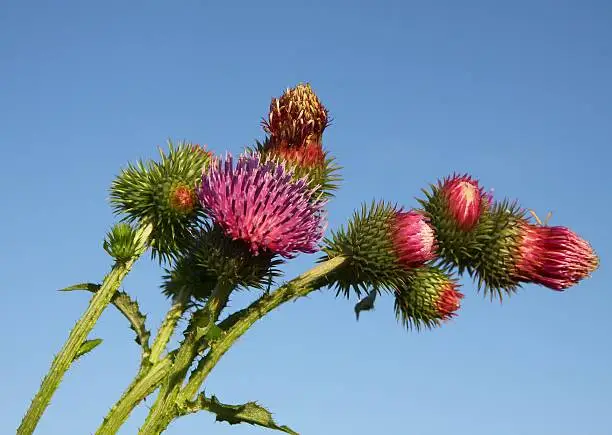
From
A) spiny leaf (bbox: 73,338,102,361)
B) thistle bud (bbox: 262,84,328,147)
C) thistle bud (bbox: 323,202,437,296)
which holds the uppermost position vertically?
thistle bud (bbox: 262,84,328,147)

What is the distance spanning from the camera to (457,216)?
27.6 ft

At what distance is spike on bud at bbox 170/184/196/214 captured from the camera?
8.42m

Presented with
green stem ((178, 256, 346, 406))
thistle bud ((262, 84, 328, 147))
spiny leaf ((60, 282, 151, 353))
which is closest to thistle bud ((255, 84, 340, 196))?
thistle bud ((262, 84, 328, 147))

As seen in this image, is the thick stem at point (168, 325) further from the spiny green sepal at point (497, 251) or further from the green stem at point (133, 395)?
the spiny green sepal at point (497, 251)

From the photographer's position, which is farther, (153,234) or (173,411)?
(153,234)

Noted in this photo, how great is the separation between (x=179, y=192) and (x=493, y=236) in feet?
11.8

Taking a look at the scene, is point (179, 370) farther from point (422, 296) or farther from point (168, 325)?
point (422, 296)

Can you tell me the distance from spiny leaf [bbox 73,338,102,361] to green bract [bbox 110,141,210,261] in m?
1.65

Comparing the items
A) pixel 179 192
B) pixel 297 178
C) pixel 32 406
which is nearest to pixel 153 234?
pixel 179 192

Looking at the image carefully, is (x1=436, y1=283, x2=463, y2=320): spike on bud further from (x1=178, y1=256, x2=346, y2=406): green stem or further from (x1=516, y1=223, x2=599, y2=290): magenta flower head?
(x1=178, y1=256, x2=346, y2=406): green stem

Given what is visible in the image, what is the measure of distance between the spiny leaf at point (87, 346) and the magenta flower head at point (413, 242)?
10.4 ft

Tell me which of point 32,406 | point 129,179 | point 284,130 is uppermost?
point 284,130

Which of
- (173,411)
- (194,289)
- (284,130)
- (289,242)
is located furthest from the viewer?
(284,130)

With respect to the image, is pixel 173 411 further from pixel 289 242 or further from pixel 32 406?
pixel 289 242
